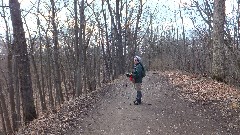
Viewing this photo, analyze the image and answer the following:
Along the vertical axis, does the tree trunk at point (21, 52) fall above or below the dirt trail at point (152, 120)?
above

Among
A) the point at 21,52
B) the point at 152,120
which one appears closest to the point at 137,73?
the point at 152,120

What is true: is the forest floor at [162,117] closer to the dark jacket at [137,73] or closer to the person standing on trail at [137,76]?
the person standing on trail at [137,76]

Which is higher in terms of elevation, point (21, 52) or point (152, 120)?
point (21, 52)

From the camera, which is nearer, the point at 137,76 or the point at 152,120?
the point at 152,120

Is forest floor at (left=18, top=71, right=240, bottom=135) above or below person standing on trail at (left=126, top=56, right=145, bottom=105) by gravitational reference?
below

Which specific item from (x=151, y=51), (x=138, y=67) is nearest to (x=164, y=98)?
(x=138, y=67)

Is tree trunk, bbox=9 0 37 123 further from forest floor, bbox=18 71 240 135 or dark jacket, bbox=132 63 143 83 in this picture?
dark jacket, bbox=132 63 143 83

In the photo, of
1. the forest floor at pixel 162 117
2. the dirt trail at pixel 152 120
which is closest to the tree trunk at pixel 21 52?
the forest floor at pixel 162 117

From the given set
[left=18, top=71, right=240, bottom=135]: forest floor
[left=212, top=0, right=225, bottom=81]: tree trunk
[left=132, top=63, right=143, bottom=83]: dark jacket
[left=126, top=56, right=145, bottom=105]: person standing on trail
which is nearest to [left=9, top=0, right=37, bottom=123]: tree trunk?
[left=18, top=71, right=240, bottom=135]: forest floor

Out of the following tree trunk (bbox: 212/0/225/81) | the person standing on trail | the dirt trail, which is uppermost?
tree trunk (bbox: 212/0/225/81)

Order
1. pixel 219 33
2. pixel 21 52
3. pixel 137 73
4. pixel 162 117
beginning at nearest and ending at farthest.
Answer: pixel 162 117 < pixel 21 52 < pixel 137 73 < pixel 219 33

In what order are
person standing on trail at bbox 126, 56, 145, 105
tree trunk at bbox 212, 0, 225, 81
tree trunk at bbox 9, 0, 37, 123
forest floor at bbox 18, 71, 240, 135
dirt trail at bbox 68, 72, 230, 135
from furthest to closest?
tree trunk at bbox 212, 0, 225, 81, person standing on trail at bbox 126, 56, 145, 105, tree trunk at bbox 9, 0, 37, 123, forest floor at bbox 18, 71, 240, 135, dirt trail at bbox 68, 72, 230, 135

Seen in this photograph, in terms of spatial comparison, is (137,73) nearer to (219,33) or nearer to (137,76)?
(137,76)

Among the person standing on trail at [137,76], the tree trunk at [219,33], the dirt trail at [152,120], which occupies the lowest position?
the dirt trail at [152,120]
